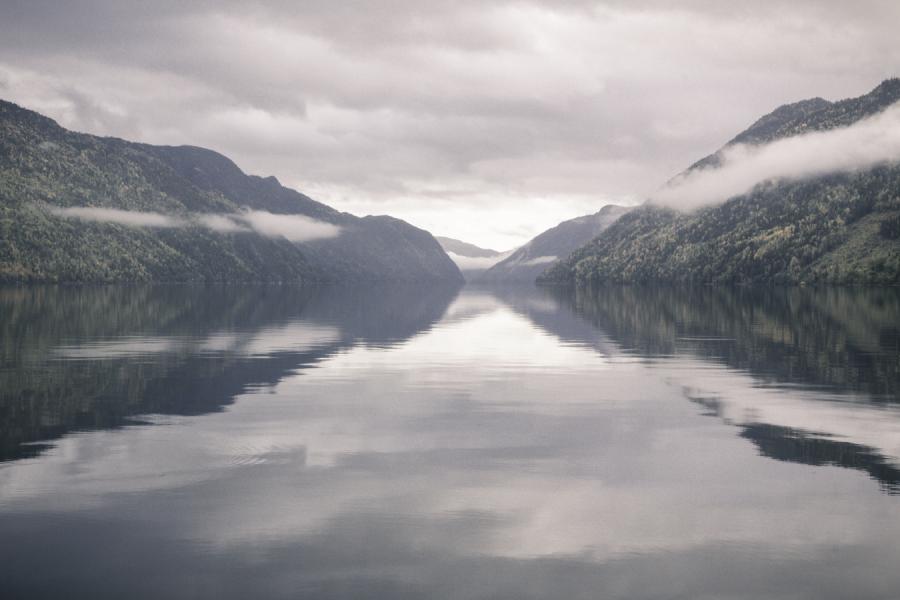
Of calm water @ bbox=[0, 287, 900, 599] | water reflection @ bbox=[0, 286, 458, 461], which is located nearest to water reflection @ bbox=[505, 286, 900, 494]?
calm water @ bbox=[0, 287, 900, 599]

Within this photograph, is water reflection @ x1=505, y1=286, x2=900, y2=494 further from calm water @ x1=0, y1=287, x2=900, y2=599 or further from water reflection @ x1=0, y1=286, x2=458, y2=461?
water reflection @ x1=0, y1=286, x2=458, y2=461

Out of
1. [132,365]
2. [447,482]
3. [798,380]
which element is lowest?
[447,482]

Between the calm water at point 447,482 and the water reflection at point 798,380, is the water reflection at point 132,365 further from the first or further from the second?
the water reflection at point 798,380

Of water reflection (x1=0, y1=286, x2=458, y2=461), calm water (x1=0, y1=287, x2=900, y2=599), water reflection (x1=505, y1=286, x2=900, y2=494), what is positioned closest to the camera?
calm water (x1=0, y1=287, x2=900, y2=599)

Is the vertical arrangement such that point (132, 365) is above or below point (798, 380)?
above

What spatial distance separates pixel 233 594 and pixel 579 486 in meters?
10.7

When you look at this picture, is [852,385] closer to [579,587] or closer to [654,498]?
[654,498]

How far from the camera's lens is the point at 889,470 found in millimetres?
24234

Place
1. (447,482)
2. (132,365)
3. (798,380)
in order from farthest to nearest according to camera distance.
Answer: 1. (132,365)
2. (798,380)
3. (447,482)

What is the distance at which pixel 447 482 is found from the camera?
23.2 m

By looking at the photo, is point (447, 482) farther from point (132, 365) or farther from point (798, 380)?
point (132, 365)

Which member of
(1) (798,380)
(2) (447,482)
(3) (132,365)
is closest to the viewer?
(2) (447,482)

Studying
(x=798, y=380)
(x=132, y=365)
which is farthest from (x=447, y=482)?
(x=132, y=365)

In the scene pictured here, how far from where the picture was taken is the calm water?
16.2m
